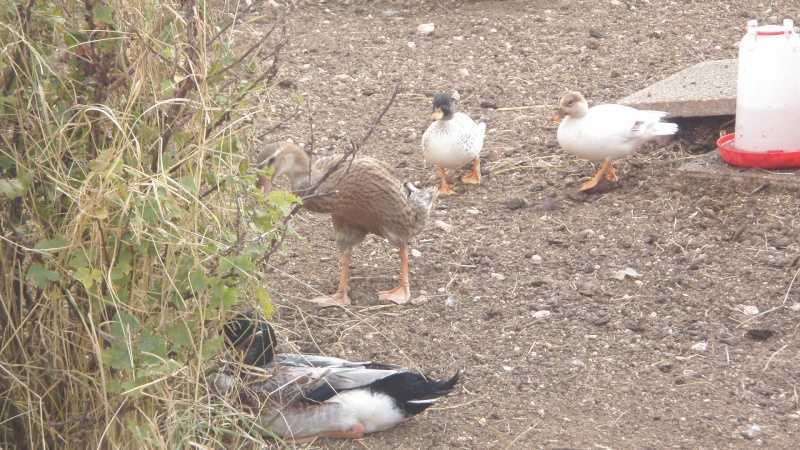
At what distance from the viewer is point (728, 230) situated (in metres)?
5.21

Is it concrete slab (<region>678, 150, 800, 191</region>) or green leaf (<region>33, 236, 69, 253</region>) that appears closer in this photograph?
green leaf (<region>33, 236, 69, 253</region>)

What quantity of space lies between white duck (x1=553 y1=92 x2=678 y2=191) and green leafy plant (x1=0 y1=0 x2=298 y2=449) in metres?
2.97

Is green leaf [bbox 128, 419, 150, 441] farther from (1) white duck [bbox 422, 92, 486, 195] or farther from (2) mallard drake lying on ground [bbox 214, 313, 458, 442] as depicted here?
(1) white duck [bbox 422, 92, 486, 195]

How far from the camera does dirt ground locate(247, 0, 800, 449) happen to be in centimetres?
394

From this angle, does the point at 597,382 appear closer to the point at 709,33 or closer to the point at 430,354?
the point at 430,354

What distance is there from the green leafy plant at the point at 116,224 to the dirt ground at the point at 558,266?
1.84 feet

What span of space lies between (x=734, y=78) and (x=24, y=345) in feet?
15.6

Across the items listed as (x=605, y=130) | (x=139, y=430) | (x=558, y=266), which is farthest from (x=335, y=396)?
(x=605, y=130)

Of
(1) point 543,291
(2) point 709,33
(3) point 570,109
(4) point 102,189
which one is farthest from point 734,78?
(4) point 102,189

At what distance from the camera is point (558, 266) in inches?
201

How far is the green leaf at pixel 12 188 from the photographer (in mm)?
2871

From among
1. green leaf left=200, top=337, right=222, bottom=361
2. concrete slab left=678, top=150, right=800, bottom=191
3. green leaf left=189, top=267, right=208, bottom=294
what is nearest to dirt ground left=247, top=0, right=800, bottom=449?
concrete slab left=678, top=150, right=800, bottom=191

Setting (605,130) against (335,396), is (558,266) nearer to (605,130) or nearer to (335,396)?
(605,130)

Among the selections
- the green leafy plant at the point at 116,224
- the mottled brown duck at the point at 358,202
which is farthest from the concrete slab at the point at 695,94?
the green leafy plant at the point at 116,224
